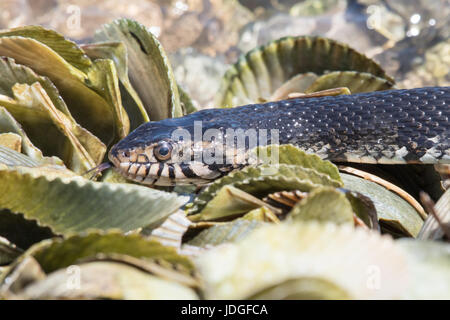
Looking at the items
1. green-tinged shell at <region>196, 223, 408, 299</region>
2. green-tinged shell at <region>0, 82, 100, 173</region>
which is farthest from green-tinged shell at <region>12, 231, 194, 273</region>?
green-tinged shell at <region>0, 82, 100, 173</region>

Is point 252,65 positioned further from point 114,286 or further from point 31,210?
point 114,286

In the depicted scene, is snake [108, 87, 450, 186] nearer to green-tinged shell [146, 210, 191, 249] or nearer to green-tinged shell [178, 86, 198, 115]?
green-tinged shell [178, 86, 198, 115]

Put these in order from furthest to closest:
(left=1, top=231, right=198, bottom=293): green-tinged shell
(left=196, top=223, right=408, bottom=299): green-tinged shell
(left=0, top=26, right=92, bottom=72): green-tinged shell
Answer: (left=0, top=26, right=92, bottom=72): green-tinged shell, (left=1, top=231, right=198, bottom=293): green-tinged shell, (left=196, top=223, right=408, bottom=299): green-tinged shell

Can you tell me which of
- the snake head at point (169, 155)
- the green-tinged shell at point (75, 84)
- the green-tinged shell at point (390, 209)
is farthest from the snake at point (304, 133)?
the green-tinged shell at point (390, 209)

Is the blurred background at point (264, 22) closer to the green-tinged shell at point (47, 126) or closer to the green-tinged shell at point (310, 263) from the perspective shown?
the green-tinged shell at point (47, 126)

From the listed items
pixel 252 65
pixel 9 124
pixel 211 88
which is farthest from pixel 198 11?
pixel 9 124
